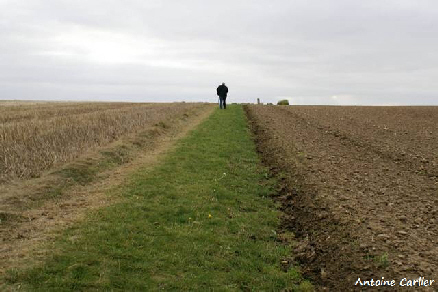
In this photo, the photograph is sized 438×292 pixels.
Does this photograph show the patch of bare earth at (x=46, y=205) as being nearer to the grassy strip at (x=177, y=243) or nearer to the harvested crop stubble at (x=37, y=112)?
the grassy strip at (x=177, y=243)

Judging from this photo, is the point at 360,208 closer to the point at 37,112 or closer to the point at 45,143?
the point at 45,143

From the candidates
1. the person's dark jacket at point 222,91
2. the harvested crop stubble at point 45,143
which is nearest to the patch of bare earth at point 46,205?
the harvested crop stubble at point 45,143

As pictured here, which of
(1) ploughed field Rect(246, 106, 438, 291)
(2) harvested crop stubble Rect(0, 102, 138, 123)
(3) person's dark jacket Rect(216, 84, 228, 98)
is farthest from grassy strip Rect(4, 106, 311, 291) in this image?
(3) person's dark jacket Rect(216, 84, 228, 98)

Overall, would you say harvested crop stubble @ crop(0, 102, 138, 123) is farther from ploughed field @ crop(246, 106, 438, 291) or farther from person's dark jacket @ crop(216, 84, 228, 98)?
ploughed field @ crop(246, 106, 438, 291)

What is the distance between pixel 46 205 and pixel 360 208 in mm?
7807

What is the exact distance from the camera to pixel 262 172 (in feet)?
52.1

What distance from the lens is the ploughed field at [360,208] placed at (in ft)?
23.8

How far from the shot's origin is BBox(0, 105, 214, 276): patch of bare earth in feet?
27.0

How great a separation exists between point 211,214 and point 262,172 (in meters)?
5.47

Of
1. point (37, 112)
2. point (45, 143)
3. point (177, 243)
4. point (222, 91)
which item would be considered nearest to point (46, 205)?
point (177, 243)

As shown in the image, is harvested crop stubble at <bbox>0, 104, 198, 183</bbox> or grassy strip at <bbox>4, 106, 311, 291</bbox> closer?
grassy strip at <bbox>4, 106, 311, 291</bbox>

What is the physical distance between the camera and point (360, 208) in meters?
9.77

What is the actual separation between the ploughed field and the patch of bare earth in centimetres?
507

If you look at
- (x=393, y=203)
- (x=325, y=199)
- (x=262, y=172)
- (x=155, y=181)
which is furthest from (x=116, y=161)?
(x=393, y=203)
